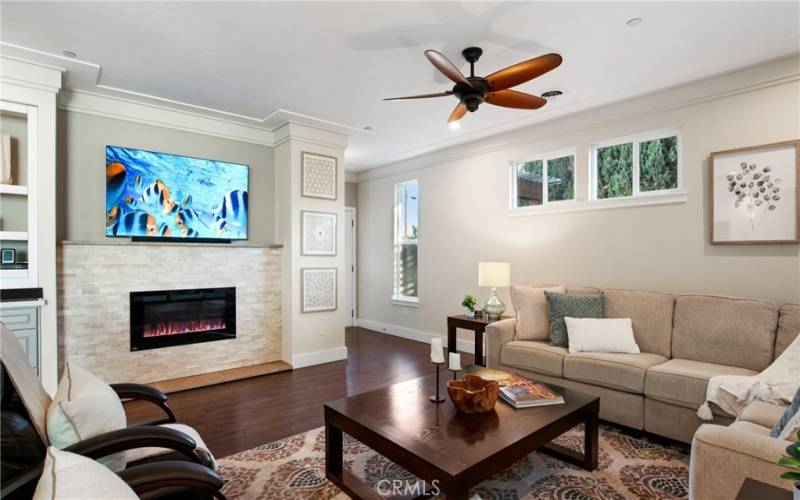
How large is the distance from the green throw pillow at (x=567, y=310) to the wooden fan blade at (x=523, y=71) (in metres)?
1.93

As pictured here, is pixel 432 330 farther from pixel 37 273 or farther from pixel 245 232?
pixel 37 273

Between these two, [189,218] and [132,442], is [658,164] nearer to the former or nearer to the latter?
[132,442]

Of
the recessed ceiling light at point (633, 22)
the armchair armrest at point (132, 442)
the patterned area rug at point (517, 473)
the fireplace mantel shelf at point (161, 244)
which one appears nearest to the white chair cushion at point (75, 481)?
the armchair armrest at point (132, 442)

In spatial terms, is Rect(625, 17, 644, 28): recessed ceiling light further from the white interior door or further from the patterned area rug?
the white interior door

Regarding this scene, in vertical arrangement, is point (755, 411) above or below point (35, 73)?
below

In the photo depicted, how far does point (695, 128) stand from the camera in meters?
3.53

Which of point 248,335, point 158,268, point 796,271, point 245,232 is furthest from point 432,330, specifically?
point 796,271

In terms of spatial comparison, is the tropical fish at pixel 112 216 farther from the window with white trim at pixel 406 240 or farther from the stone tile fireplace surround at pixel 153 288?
the window with white trim at pixel 406 240

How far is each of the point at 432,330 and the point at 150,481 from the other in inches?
190

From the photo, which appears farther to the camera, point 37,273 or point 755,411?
point 37,273

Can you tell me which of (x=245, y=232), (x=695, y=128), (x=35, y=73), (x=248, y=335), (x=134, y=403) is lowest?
(x=134, y=403)

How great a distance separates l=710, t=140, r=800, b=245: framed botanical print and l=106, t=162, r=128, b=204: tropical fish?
207 inches

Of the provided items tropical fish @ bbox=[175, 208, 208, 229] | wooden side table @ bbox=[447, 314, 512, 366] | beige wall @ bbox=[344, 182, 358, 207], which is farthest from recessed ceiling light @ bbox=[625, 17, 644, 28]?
beige wall @ bbox=[344, 182, 358, 207]

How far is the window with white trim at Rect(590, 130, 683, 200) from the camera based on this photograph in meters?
3.73
